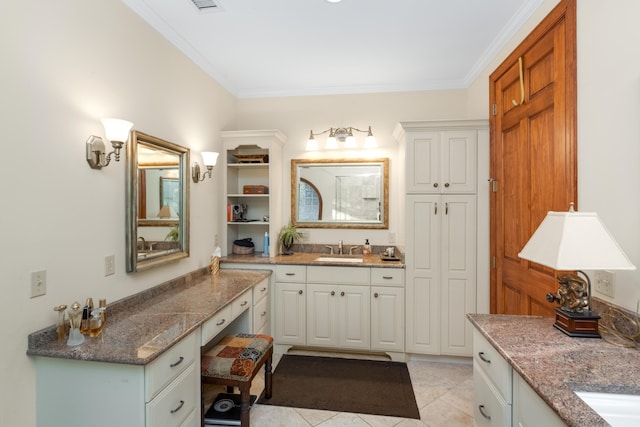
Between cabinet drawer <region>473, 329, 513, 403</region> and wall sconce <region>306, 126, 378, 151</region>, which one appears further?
wall sconce <region>306, 126, 378, 151</region>

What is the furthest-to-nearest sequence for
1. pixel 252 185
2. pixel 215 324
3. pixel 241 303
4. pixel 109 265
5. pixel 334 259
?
pixel 252 185
pixel 334 259
pixel 241 303
pixel 215 324
pixel 109 265

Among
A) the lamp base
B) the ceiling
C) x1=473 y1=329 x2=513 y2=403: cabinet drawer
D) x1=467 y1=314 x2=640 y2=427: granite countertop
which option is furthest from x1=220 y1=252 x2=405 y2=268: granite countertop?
the ceiling

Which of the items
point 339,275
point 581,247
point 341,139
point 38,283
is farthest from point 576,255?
point 341,139

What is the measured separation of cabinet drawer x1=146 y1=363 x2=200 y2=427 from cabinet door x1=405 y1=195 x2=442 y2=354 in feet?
6.34

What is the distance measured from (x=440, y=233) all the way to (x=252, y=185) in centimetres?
205

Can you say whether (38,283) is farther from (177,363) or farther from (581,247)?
(581,247)

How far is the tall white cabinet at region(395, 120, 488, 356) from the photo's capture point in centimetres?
284

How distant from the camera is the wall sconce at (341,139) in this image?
339 cm

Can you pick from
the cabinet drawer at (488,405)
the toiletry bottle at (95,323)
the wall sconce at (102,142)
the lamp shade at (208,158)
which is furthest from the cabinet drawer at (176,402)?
the lamp shade at (208,158)

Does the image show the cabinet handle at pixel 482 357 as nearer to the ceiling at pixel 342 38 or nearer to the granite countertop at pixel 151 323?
the granite countertop at pixel 151 323

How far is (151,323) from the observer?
67.4 inches

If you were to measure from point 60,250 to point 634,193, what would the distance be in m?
2.64

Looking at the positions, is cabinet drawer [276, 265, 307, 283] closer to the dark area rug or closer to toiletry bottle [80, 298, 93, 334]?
the dark area rug

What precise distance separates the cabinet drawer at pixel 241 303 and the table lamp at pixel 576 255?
1.84 metres
